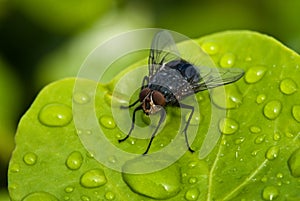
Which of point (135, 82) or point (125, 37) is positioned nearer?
point (135, 82)

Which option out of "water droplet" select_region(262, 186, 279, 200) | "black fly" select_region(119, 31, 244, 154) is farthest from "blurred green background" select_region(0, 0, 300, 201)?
"water droplet" select_region(262, 186, 279, 200)

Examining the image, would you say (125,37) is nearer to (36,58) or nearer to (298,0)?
(36,58)

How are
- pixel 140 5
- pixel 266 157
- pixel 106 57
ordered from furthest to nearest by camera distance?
pixel 140 5, pixel 106 57, pixel 266 157

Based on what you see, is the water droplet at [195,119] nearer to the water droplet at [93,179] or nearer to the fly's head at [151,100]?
the fly's head at [151,100]

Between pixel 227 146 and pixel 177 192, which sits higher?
pixel 227 146

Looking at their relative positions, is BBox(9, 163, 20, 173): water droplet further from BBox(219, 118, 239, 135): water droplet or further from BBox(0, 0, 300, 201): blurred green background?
BBox(0, 0, 300, 201): blurred green background

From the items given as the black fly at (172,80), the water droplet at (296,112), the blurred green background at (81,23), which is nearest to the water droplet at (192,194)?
the black fly at (172,80)

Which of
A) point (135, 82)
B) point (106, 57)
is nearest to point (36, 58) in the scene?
point (106, 57)
